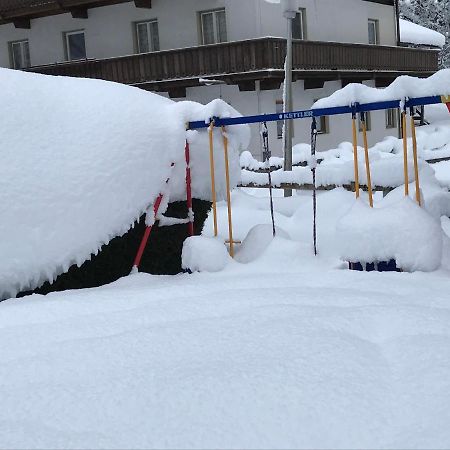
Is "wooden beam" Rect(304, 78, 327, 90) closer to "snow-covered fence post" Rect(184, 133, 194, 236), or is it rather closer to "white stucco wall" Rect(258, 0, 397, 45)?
"white stucco wall" Rect(258, 0, 397, 45)

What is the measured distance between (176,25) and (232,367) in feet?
58.8

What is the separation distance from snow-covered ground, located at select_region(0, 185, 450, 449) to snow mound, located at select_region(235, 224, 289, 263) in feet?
4.55

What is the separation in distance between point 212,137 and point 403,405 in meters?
4.36

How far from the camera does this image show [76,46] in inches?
868

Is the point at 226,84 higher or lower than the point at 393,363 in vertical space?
higher

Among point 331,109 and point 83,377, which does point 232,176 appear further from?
point 83,377

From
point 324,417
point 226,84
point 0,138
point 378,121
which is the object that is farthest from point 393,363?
point 378,121

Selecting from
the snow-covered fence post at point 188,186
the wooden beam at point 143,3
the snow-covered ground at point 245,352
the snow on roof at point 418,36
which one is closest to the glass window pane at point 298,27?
the wooden beam at point 143,3

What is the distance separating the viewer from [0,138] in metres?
5.91

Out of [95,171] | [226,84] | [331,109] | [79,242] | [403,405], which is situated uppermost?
[226,84]

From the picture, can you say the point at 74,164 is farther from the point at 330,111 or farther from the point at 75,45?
the point at 75,45

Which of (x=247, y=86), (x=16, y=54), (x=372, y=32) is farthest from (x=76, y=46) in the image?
A: (x=372, y=32)

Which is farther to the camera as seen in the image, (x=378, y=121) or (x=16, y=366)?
(x=378, y=121)

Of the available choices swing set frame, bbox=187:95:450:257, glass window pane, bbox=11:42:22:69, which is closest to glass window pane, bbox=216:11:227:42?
glass window pane, bbox=11:42:22:69
